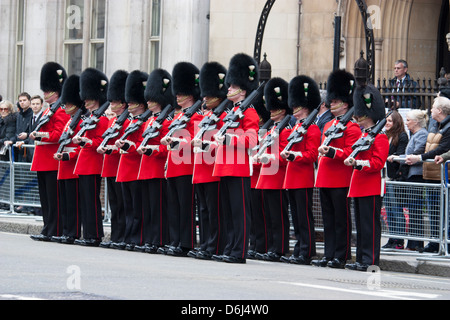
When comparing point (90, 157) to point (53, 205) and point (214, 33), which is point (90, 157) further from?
point (214, 33)

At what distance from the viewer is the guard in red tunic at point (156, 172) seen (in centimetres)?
1381

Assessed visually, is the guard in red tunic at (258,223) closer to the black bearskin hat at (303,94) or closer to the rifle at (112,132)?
the black bearskin hat at (303,94)

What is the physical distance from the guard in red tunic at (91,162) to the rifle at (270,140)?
2.00m

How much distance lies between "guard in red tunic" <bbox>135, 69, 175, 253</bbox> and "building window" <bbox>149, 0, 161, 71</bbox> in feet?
29.7

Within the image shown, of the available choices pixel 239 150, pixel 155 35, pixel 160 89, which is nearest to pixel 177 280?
pixel 239 150

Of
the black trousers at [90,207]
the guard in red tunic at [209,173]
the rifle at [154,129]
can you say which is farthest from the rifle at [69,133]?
the guard in red tunic at [209,173]

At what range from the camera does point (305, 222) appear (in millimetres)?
13273

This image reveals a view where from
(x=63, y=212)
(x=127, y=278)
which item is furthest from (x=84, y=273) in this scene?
(x=63, y=212)

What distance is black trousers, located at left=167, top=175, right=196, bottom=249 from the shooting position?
44.4 feet

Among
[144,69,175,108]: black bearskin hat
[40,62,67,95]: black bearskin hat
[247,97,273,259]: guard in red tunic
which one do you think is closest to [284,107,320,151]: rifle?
[247,97,273,259]: guard in red tunic

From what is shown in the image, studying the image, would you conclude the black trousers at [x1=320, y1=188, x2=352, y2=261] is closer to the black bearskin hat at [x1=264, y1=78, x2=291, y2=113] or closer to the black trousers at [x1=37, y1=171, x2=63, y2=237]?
the black bearskin hat at [x1=264, y1=78, x2=291, y2=113]

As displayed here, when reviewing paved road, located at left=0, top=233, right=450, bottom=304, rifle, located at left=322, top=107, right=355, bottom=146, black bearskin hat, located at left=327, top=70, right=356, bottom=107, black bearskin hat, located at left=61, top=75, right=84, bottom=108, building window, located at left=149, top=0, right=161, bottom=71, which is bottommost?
paved road, located at left=0, top=233, right=450, bottom=304

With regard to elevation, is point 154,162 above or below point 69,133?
below

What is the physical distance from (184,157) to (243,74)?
1.13 m
